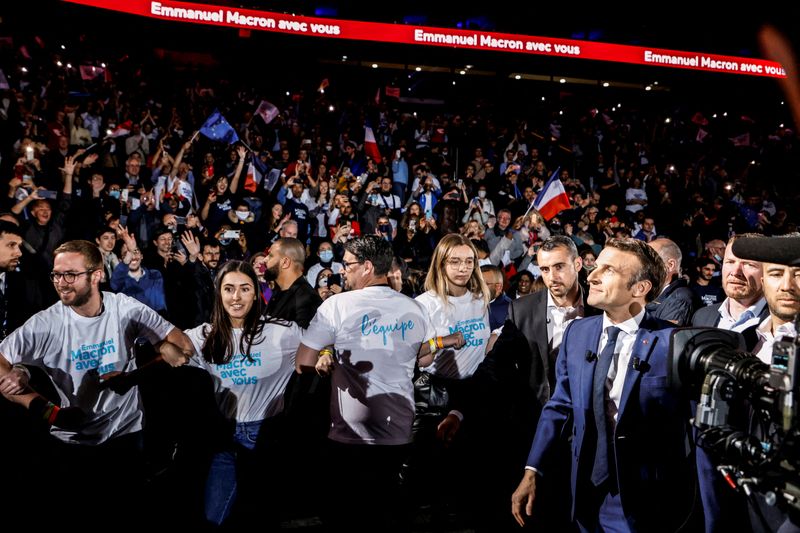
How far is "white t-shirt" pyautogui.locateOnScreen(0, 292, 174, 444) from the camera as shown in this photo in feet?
11.5

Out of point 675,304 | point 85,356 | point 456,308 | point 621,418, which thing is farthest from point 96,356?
point 675,304

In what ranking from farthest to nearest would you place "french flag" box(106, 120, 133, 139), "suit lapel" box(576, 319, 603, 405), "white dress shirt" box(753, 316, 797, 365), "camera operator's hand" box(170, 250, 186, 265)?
1. "french flag" box(106, 120, 133, 139)
2. "camera operator's hand" box(170, 250, 186, 265)
3. "suit lapel" box(576, 319, 603, 405)
4. "white dress shirt" box(753, 316, 797, 365)

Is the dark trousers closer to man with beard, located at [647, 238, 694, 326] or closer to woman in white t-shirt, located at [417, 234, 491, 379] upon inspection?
woman in white t-shirt, located at [417, 234, 491, 379]

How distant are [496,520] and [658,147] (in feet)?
60.4

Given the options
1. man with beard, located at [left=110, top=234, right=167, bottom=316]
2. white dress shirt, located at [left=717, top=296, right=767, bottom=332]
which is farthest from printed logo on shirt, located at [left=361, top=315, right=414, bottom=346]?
man with beard, located at [left=110, top=234, right=167, bottom=316]

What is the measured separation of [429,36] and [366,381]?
14.6 m

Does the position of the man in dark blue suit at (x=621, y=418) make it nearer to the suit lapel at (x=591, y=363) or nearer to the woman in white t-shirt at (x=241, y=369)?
the suit lapel at (x=591, y=363)

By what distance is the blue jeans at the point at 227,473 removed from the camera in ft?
11.7

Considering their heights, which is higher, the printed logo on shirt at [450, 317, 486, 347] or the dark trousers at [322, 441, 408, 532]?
the printed logo on shirt at [450, 317, 486, 347]

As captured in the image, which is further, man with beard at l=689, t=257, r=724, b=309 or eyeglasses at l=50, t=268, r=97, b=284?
man with beard at l=689, t=257, r=724, b=309

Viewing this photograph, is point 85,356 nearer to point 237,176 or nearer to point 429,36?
point 237,176

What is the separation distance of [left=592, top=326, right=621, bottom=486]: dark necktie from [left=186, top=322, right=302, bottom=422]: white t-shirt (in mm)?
1935

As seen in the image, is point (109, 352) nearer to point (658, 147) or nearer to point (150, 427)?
point (150, 427)

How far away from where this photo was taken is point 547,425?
10.1 feet
